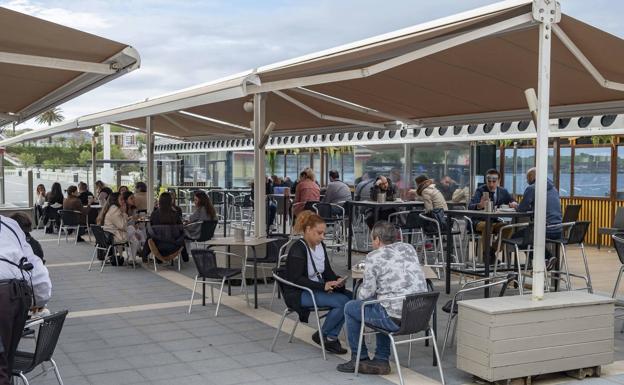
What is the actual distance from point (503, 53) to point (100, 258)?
24.5 ft

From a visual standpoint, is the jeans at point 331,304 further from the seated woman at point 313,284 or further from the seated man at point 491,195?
the seated man at point 491,195

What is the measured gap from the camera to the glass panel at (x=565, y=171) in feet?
48.6

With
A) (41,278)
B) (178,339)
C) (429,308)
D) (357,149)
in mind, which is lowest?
(178,339)

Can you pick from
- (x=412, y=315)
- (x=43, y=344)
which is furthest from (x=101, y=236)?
(x=43, y=344)

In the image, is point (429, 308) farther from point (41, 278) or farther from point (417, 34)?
point (41, 278)

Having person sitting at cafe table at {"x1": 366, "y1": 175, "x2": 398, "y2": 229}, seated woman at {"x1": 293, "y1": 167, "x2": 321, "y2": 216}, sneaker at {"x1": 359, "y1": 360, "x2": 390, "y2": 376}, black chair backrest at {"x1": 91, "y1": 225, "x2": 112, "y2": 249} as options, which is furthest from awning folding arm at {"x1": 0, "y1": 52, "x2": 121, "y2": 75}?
seated woman at {"x1": 293, "y1": 167, "x2": 321, "y2": 216}

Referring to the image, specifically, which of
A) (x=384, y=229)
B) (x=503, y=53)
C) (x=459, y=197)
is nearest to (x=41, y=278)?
(x=384, y=229)

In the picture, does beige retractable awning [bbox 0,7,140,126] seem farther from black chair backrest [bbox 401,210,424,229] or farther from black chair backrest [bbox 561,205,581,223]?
black chair backrest [bbox 561,205,581,223]

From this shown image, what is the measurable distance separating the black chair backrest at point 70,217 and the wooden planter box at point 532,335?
1034 centimetres

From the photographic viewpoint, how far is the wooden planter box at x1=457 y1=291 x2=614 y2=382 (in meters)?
4.91

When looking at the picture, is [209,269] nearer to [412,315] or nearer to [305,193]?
[412,315]

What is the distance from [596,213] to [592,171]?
32.1 inches

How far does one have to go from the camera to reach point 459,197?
15320 mm

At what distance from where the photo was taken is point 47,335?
385 cm
